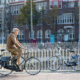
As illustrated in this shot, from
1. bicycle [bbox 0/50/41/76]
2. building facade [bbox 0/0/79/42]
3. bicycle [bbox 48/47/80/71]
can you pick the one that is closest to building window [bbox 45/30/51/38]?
building facade [bbox 0/0/79/42]

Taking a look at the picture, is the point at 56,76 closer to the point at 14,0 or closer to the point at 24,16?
the point at 24,16

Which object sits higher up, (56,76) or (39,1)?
(39,1)

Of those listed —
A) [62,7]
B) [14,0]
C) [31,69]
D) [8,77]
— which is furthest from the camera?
[14,0]

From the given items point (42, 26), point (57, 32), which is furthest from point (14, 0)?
point (57, 32)

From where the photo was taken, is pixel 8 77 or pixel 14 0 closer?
pixel 8 77

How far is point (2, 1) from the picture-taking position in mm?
54656

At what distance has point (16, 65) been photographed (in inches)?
296

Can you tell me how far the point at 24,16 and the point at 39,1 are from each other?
22.4ft

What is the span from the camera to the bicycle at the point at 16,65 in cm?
753

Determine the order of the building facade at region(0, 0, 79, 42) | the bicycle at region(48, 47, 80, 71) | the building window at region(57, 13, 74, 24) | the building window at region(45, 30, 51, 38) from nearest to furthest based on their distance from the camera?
1. the bicycle at region(48, 47, 80, 71)
2. the building facade at region(0, 0, 79, 42)
3. the building window at region(57, 13, 74, 24)
4. the building window at region(45, 30, 51, 38)

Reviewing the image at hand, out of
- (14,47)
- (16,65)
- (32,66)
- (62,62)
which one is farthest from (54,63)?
(14,47)

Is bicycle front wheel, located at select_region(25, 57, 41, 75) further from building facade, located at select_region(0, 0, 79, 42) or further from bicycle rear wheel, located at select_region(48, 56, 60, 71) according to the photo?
building facade, located at select_region(0, 0, 79, 42)

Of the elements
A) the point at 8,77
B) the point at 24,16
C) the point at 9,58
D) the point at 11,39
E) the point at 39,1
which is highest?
the point at 39,1

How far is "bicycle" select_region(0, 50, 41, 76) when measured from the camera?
297 inches
